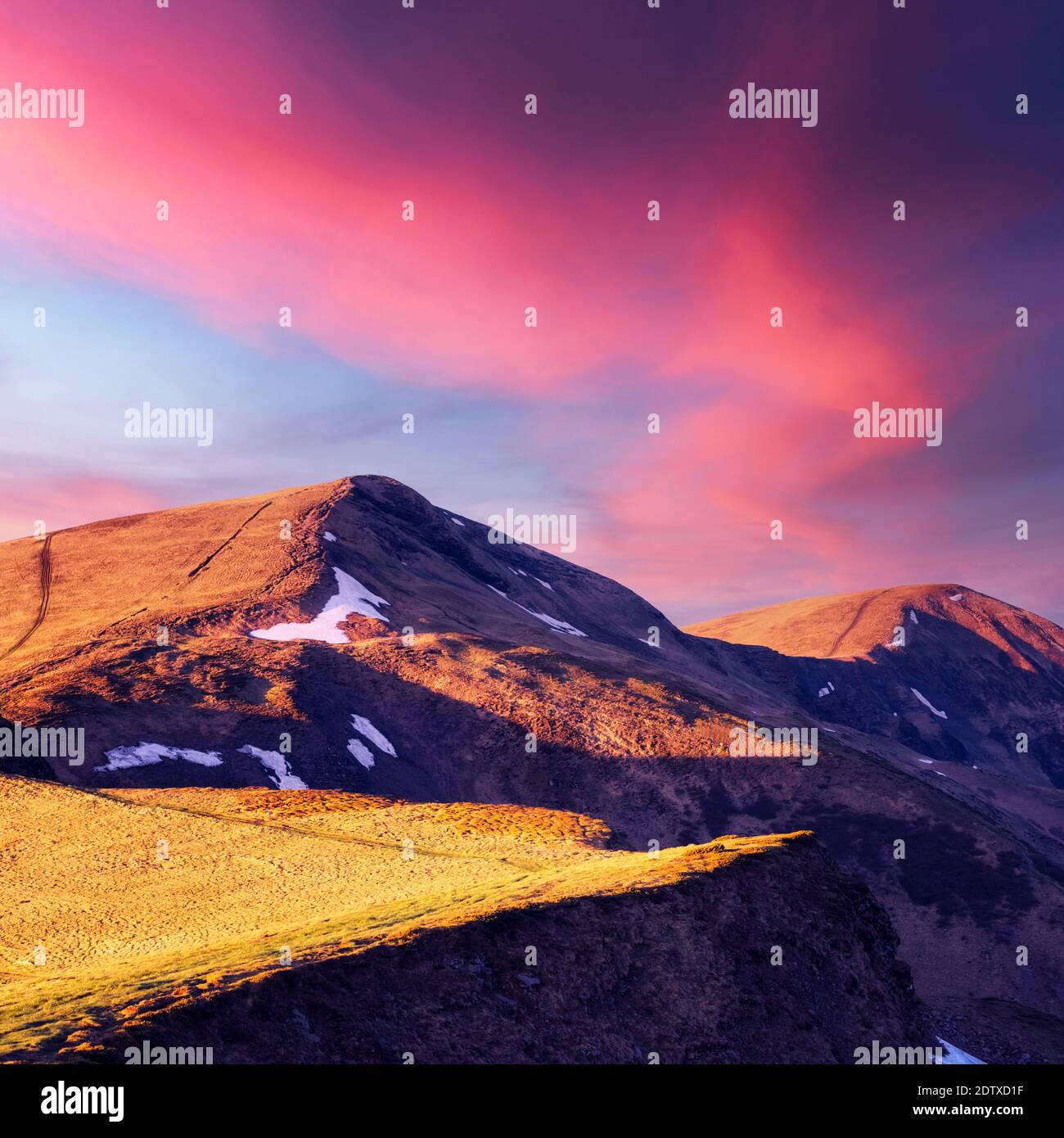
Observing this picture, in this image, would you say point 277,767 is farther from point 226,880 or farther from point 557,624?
point 557,624

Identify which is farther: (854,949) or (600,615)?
(600,615)

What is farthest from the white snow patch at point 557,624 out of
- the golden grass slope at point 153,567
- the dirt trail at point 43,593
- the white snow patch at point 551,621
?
the dirt trail at point 43,593

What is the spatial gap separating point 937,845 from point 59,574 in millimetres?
108260

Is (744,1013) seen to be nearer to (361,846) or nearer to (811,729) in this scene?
(361,846)

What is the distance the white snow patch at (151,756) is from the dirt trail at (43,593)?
106 feet

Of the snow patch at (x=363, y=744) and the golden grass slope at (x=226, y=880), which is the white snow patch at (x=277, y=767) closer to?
the snow patch at (x=363, y=744)

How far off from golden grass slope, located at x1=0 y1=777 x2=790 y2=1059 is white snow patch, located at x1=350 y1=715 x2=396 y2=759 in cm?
2506

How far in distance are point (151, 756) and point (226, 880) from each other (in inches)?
1297

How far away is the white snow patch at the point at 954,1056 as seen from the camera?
3306 centimetres

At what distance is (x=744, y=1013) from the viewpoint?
26.3 meters

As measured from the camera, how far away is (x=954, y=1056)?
34.1m

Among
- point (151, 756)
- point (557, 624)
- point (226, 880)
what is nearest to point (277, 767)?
point (151, 756)
